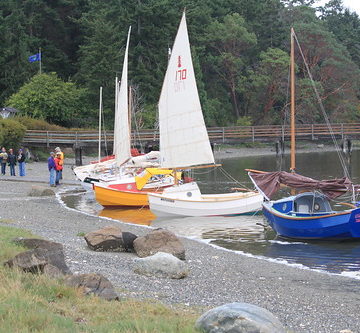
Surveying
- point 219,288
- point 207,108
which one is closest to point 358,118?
point 207,108

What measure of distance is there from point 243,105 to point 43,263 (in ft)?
272

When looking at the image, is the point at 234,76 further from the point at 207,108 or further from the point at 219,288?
the point at 219,288

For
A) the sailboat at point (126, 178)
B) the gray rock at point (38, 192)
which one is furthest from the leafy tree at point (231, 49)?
the gray rock at point (38, 192)

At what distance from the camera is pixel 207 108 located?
80438 millimetres

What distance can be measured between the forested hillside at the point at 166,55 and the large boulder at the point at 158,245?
5306 centimetres

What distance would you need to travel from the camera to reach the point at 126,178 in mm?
34406

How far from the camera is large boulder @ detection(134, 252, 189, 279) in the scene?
1423 centimetres

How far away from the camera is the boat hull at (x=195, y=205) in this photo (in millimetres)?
28562

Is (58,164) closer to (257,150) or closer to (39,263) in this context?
(39,263)

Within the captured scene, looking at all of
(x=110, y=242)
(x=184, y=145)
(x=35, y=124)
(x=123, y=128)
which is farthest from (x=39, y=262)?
(x=35, y=124)

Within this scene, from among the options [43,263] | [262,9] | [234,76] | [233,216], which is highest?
[262,9]

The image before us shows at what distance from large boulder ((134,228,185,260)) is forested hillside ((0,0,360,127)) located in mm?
53057

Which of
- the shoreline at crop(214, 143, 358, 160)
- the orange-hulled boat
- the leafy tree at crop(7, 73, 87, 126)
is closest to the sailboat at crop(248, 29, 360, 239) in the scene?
the orange-hulled boat

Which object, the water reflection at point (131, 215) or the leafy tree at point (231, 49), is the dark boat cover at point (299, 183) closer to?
the water reflection at point (131, 215)
